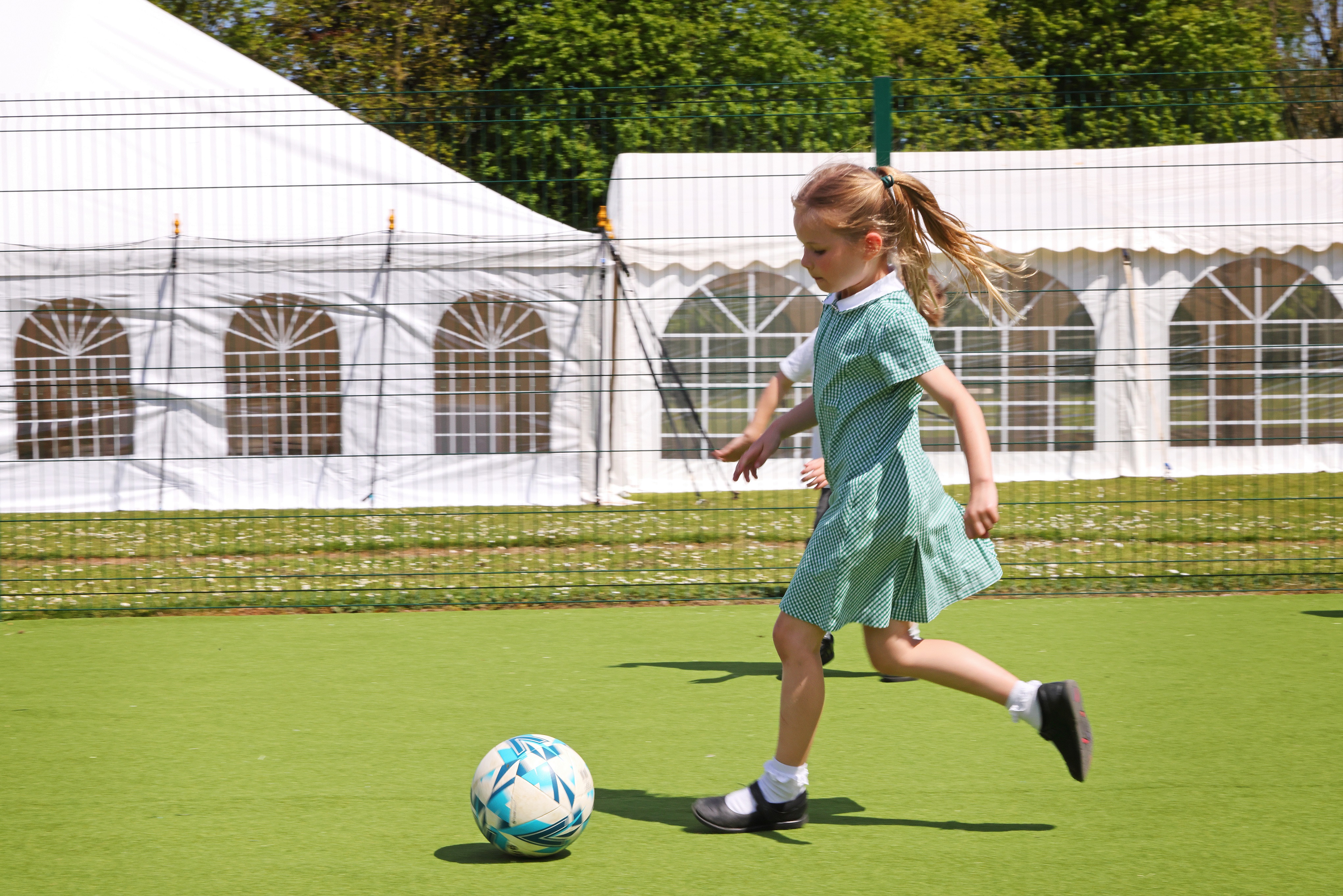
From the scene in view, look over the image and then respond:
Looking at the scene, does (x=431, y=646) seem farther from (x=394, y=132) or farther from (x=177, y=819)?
(x=394, y=132)

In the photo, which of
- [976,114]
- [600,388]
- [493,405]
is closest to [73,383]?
[493,405]

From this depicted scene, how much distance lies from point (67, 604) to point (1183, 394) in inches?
262

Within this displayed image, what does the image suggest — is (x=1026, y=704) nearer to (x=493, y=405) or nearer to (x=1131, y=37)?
(x=493, y=405)

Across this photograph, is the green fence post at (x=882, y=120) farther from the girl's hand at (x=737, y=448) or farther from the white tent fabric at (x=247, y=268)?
the girl's hand at (x=737, y=448)

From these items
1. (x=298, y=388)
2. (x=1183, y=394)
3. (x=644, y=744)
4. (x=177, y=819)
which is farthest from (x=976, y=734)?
(x=298, y=388)

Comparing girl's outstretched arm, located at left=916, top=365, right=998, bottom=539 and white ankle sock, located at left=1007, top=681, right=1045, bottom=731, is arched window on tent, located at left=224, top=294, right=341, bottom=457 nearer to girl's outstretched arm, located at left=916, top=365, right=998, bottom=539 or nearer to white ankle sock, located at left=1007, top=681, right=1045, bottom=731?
girl's outstretched arm, located at left=916, top=365, right=998, bottom=539

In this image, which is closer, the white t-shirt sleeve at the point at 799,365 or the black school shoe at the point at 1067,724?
the black school shoe at the point at 1067,724

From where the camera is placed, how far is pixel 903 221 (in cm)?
331

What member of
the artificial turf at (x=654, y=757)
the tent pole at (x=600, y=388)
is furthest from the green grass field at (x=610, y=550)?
the artificial turf at (x=654, y=757)

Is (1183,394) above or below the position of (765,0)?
below

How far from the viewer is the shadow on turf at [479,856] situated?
298cm

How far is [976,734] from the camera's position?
400cm

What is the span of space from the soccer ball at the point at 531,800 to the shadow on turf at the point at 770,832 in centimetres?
32

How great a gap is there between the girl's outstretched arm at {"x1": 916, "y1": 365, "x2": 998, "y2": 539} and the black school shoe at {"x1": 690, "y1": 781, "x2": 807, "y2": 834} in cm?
80
